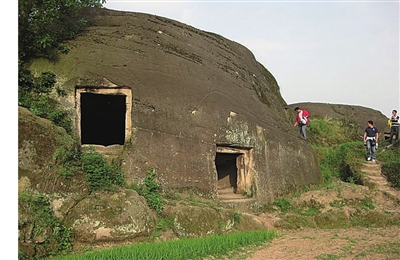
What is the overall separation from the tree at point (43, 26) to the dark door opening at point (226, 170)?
5915mm

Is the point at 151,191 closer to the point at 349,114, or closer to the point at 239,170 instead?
the point at 239,170

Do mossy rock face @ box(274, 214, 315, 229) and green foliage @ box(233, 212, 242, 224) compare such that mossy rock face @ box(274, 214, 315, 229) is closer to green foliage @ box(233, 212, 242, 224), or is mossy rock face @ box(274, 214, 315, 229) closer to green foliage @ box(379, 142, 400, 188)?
green foliage @ box(233, 212, 242, 224)

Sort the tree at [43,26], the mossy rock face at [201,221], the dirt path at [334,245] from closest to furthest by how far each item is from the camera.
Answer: the dirt path at [334,245]
the mossy rock face at [201,221]
the tree at [43,26]

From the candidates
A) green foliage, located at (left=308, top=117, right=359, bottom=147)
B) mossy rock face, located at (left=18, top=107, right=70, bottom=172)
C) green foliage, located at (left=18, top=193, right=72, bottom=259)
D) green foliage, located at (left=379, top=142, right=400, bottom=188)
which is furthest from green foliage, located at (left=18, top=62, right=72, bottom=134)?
green foliage, located at (left=308, top=117, right=359, bottom=147)

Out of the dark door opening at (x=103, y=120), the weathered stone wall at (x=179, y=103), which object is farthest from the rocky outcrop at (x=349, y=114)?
the dark door opening at (x=103, y=120)

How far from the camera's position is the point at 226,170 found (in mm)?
14602

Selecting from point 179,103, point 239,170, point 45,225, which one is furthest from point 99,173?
point 239,170

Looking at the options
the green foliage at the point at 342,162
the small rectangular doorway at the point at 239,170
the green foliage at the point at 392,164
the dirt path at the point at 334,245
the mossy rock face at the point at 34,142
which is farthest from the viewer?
the green foliage at the point at 342,162

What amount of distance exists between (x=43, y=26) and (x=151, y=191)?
420 cm

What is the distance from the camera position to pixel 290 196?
13109mm

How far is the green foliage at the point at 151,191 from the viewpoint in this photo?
9102 mm

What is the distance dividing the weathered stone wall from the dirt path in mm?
1867

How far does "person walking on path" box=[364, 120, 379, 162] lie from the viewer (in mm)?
16375

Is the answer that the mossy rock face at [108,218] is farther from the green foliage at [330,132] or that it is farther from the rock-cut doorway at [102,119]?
the green foliage at [330,132]
